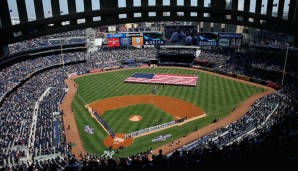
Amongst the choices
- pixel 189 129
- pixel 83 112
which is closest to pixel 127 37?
pixel 83 112

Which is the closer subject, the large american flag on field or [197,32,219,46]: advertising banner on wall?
the large american flag on field

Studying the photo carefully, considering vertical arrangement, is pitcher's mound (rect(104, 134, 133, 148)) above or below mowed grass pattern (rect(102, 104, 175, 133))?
below

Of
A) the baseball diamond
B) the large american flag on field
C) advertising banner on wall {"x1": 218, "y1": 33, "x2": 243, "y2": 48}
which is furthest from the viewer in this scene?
advertising banner on wall {"x1": 218, "y1": 33, "x2": 243, "y2": 48}

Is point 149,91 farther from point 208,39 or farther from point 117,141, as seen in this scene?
point 208,39

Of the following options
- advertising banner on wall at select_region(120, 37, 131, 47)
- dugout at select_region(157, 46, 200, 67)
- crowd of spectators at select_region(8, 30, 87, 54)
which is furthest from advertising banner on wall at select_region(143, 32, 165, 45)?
crowd of spectators at select_region(8, 30, 87, 54)

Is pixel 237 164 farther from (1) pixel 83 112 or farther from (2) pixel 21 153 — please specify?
(1) pixel 83 112

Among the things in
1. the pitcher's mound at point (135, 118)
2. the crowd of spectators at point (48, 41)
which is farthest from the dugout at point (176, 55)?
the pitcher's mound at point (135, 118)

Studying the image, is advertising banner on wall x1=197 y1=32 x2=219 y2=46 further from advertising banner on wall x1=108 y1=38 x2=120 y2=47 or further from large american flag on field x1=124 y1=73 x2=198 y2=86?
advertising banner on wall x1=108 y1=38 x2=120 y2=47
